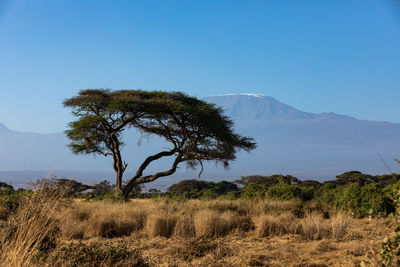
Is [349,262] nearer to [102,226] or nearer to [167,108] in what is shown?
[102,226]

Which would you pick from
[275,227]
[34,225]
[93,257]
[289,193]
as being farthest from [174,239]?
[289,193]

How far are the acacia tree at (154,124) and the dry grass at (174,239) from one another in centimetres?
971

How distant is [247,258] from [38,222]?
341cm

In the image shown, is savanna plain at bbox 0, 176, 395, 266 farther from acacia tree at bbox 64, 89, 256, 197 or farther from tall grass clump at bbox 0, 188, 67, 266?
acacia tree at bbox 64, 89, 256, 197

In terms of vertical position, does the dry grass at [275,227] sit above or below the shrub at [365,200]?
below

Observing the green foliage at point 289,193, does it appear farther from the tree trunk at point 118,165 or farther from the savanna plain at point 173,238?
the tree trunk at point 118,165

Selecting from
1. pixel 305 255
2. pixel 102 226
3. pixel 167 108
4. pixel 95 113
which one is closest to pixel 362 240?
pixel 305 255

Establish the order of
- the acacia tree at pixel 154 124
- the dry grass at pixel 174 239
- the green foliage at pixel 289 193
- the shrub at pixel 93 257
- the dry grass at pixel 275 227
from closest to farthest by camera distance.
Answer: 1. the shrub at pixel 93 257
2. the dry grass at pixel 174 239
3. the dry grass at pixel 275 227
4. the green foliage at pixel 289 193
5. the acacia tree at pixel 154 124

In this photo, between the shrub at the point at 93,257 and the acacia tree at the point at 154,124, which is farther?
the acacia tree at the point at 154,124

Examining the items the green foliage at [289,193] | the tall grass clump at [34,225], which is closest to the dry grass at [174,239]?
the tall grass clump at [34,225]

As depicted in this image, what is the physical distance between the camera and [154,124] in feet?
78.1

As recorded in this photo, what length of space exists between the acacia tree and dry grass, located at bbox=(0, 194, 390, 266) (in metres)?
9.71

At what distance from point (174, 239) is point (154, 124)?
622 inches

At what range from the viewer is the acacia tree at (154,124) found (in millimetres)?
20922
